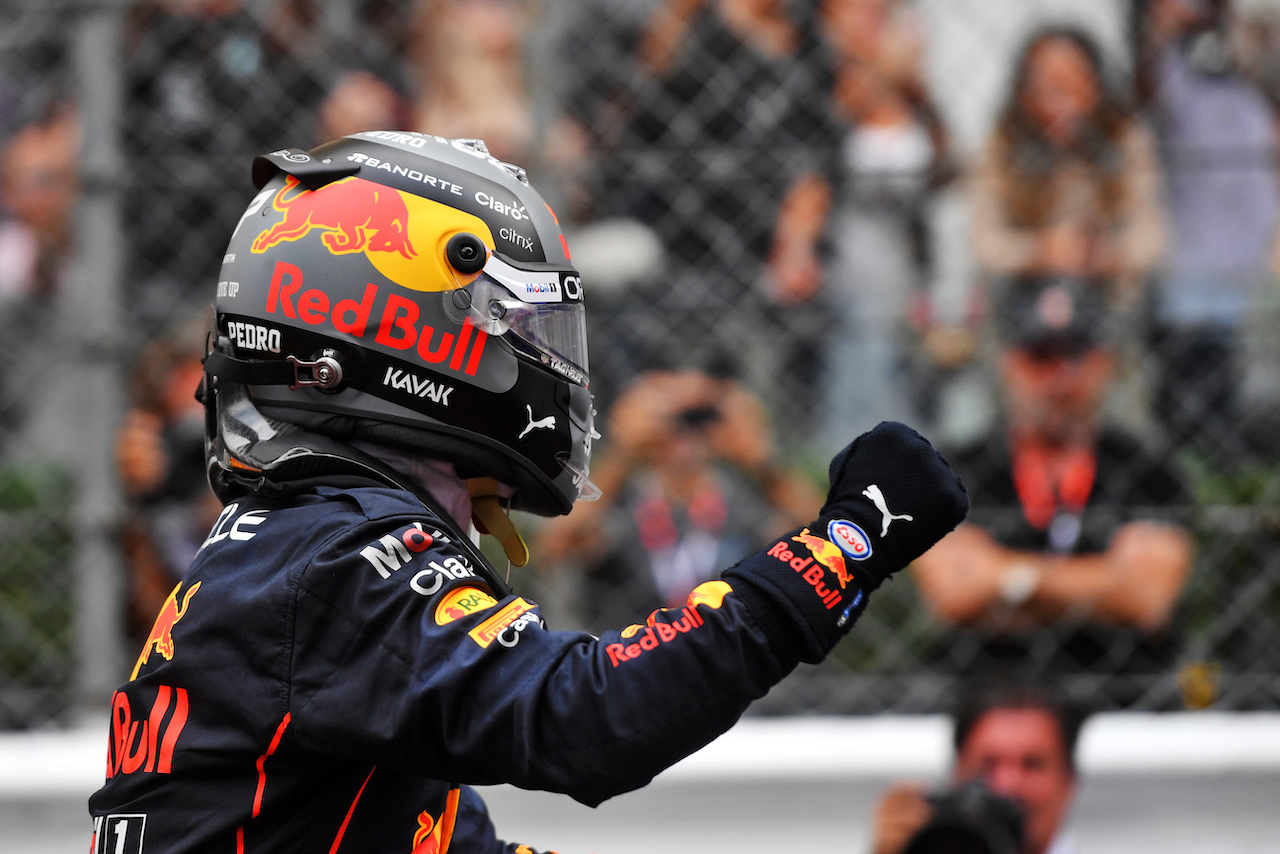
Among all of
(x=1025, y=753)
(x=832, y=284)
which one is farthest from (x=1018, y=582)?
(x=832, y=284)

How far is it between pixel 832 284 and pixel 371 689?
7.64 feet

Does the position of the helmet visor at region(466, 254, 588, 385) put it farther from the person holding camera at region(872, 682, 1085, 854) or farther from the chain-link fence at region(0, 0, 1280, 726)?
the person holding camera at region(872, 682, 1085, 854)

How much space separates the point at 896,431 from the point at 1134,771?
2.28m

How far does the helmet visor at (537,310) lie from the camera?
5.83ft

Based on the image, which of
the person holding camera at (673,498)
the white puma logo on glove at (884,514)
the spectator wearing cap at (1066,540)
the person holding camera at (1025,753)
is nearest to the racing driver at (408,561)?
the white puma logo on glove at (884,514)

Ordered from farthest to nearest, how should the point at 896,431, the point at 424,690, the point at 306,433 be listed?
1. the point at 306,433
2. the point at 896,431
3. the point at 424,690

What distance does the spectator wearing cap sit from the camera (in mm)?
3469

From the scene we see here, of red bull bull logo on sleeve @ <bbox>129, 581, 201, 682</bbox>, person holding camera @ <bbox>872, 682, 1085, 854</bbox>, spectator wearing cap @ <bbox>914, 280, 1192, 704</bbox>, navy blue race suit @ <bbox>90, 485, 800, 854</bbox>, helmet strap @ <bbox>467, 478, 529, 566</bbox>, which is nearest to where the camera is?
navy blue race suit @ <bbox>90, 485, 800, 854</bbox>

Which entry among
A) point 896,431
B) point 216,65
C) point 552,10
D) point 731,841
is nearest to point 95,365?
point 216,65

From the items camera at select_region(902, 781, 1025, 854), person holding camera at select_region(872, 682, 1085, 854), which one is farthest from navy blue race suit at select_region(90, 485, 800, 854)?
person holding camera at select_region(872, 682, 1085, 854)

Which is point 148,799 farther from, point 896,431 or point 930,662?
point 930,662

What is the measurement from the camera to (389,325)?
68.4 inches

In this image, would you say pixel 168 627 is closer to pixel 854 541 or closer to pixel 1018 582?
pixel 854 541

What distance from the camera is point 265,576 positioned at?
62.5 inches
